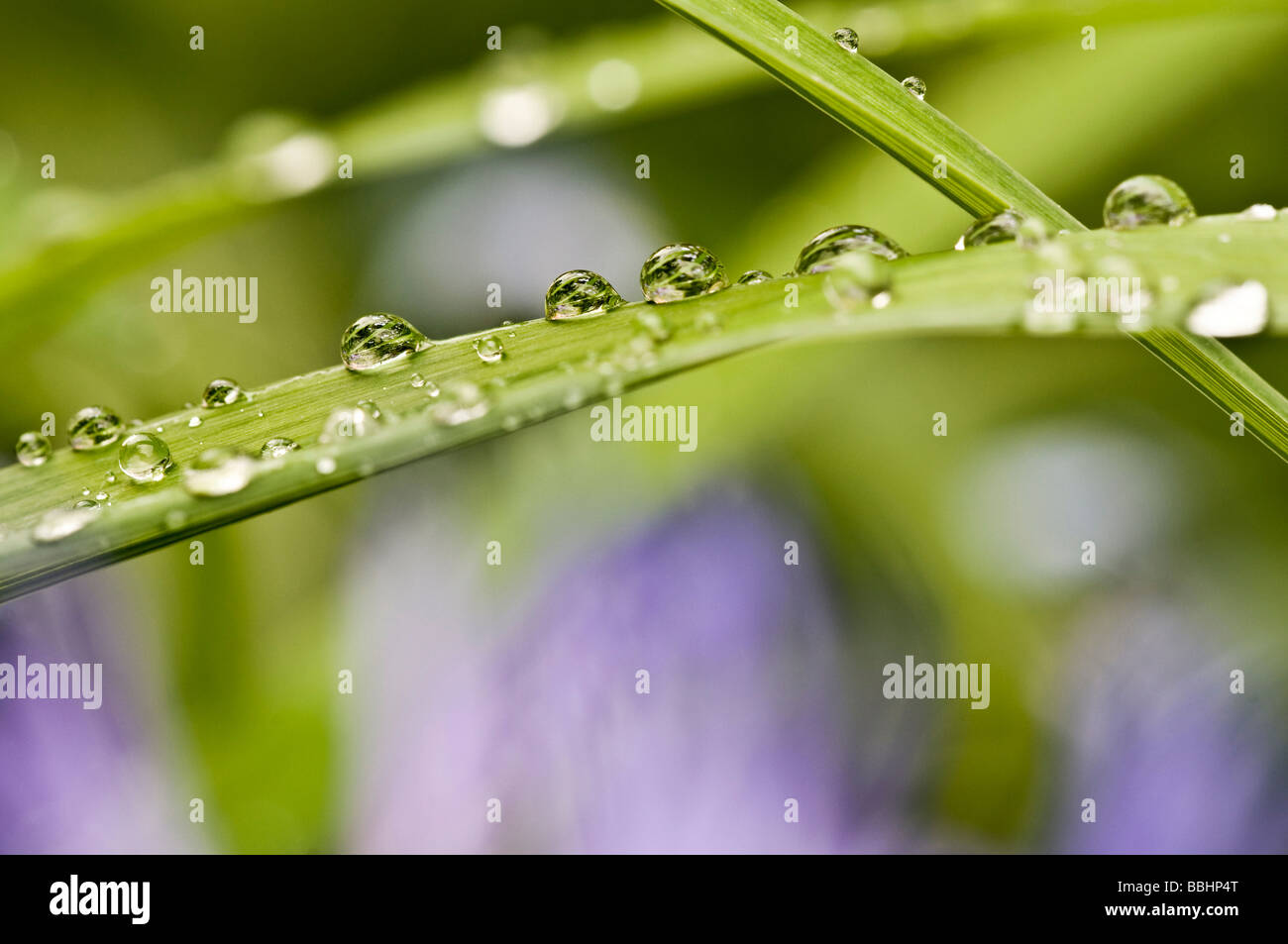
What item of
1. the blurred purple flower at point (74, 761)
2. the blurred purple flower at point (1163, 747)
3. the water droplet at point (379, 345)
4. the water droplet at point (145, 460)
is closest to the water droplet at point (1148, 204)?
the water droplet at point (379, 345)

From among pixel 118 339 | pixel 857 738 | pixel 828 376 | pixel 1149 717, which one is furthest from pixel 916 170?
pixel 118 339

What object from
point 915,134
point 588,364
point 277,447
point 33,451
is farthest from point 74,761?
point 915,134

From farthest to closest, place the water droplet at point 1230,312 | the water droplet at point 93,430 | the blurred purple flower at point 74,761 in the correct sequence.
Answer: the blurred purple flower at point 74,761 → the water droplet at point 93,430 → the water droplet at point 1230,312

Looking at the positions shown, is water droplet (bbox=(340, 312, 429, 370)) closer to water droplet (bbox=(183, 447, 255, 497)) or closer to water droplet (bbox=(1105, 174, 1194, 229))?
water droplet (bbox=(183, 447, 255, 497))

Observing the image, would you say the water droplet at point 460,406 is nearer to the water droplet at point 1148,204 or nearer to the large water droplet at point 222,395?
the large water droplet at point 222,395

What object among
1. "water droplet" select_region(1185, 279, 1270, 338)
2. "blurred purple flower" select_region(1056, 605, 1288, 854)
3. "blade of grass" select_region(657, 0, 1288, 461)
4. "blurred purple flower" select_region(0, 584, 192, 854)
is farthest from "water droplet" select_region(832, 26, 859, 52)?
"blurred purple flower" select_region(0, 584, 192, 854)

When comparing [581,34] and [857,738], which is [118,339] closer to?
[581,34]
